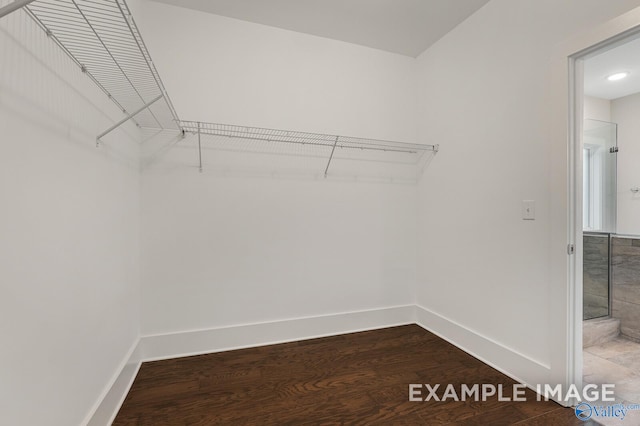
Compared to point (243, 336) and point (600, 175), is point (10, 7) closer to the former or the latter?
point (243, 336)

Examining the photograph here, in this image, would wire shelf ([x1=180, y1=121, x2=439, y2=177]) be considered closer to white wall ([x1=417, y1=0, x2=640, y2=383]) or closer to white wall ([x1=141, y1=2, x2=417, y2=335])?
white wall ([x1=141, y1=2, x2=417, y2=335])

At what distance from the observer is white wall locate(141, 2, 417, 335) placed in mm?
1933

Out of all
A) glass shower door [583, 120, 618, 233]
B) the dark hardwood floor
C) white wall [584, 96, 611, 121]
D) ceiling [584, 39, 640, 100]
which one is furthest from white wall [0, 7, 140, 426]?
white wall [584, 96, 611, 121]

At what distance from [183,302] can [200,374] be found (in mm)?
500

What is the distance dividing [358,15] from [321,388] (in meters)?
2.59

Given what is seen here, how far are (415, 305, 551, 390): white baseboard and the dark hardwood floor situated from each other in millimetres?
61

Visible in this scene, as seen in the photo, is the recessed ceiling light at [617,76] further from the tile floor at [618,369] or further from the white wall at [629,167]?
the tile floor at [618,369]

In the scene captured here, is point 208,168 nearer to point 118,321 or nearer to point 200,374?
point 118,321

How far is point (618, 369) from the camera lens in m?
1.86

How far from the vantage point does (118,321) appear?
4.95 ft

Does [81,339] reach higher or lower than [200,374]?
higher

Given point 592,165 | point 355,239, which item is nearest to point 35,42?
point 355,239

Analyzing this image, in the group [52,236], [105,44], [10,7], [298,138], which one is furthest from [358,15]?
[52,236]

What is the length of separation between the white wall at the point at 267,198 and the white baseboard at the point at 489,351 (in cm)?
32
